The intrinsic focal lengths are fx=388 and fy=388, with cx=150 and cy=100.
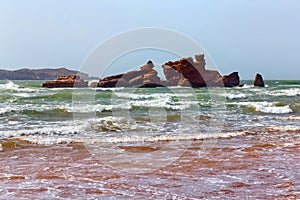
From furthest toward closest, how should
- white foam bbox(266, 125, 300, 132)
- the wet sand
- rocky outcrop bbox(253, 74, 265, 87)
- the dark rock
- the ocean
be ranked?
rocky outcrop bbox(253, 74, 265, 87) < the dark rock < white foam bbox(266, 125, 300, 132) < the ocean < the wet sand

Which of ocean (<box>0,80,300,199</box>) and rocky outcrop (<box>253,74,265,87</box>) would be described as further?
rocky outcrop (<box>253,74,265,87</box>)

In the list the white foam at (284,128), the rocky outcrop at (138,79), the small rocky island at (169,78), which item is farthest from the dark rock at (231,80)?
the white foam at (284,128)

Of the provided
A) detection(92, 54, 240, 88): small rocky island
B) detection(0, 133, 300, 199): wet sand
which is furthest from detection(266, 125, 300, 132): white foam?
detection(92, 54, 240, 88): small rocky island

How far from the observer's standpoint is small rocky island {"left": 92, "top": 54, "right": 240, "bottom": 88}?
45750 millimetres

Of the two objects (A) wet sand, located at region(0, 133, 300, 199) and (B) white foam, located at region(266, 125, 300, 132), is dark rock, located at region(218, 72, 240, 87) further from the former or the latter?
(A) wet sand, located at region(0, 133, 300, 199)

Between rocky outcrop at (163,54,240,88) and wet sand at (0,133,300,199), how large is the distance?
1416 inches

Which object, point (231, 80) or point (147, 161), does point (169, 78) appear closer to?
point (231, 80)

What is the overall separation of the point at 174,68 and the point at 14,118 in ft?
109

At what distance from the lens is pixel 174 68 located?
153 ft

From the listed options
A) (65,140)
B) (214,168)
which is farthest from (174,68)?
(214,168)

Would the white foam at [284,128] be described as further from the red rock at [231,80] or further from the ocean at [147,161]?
the red rock at [231,80]

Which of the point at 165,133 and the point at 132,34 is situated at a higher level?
the point at 132,34

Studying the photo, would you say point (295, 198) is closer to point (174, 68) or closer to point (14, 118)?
point (14, 118)

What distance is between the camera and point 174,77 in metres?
48.1
